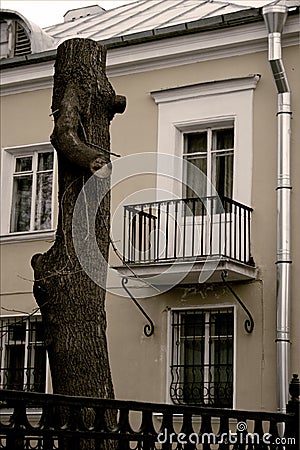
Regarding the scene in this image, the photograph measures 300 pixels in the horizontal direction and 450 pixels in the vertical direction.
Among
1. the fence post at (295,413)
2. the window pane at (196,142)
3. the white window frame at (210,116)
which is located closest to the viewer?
the fence post at (295,413)

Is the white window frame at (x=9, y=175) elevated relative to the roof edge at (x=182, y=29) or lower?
lower

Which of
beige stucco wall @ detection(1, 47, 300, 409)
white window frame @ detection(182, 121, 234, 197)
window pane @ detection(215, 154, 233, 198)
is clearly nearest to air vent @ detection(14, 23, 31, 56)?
beige stucco wall @ detection(1, 47, 300, 409)

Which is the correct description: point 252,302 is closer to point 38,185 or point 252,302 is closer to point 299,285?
point 299,285

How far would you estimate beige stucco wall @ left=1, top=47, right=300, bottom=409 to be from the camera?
12750mm

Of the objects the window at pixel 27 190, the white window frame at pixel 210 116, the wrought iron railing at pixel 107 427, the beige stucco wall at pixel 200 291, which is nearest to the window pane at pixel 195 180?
the white window frame at pixel 210 116

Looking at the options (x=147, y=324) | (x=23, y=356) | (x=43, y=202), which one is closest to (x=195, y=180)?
(x=147, y=324)

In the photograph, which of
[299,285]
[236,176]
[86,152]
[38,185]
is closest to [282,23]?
[236,176]

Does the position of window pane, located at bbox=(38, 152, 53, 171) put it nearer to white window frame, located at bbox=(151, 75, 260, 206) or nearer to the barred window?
white window frame, located at bbox=(151, 75, 260, 206)

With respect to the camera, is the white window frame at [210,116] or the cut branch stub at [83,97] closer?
the cut branch stub at [83,97]

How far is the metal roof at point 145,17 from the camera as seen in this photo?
49.4ft

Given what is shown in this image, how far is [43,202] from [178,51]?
2.96 meters

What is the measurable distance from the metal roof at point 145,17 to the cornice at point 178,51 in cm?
25

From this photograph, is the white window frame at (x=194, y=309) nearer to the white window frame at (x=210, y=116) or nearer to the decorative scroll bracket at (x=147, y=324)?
the decorative scroll bracket at (x=147, y=324)

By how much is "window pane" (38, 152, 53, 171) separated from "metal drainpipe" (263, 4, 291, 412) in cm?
376
